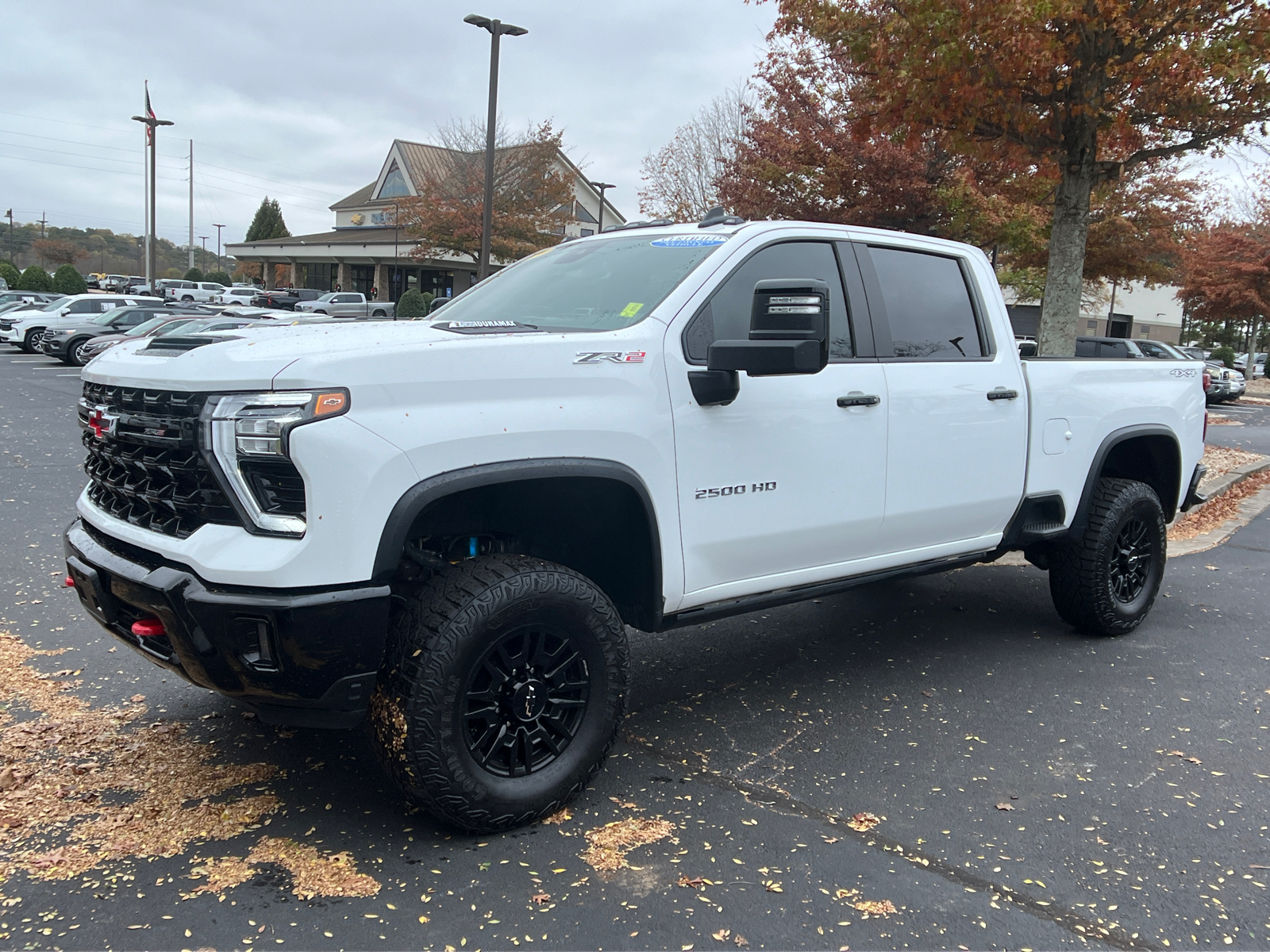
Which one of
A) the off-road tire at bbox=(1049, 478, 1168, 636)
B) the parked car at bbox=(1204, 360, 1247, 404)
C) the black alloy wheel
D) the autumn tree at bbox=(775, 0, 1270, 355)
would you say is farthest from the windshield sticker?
the parked car at bbox=(1204, 360, 1247, 404)

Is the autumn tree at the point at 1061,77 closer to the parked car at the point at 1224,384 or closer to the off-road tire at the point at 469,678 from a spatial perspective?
the off-road tire at the point at 469,678

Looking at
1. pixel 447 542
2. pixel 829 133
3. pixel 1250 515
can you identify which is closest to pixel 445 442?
pixel 447 542

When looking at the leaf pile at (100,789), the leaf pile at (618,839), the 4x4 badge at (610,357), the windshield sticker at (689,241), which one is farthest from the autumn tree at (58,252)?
the leaf pile at (618,839)

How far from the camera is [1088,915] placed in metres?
2.78

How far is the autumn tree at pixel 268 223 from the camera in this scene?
85750 mm

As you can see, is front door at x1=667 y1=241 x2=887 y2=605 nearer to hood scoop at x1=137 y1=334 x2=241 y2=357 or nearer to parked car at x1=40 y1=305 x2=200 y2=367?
hood scoop at x1=137 y1=334 x2=241 y2=357

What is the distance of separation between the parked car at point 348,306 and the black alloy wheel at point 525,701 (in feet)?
81.6

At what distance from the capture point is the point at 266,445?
271 cm

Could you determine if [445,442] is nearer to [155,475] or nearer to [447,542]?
[447,542]

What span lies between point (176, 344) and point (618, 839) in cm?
212

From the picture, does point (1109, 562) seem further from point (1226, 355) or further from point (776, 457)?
point (1226, 355)

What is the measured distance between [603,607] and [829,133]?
51.9 ft

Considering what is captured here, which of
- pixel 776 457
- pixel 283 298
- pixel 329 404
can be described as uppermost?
pixel 283 298

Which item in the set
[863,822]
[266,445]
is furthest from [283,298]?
[863,822]
